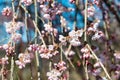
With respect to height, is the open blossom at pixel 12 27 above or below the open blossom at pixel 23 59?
above

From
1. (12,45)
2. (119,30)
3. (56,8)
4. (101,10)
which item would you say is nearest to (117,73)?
(101,10)

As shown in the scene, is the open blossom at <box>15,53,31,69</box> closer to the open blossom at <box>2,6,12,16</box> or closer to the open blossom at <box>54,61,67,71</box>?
the open blossom at <box>54,61,67,71</box>

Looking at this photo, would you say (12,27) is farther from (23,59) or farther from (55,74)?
(55,74)

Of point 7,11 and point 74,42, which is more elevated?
point 7,11

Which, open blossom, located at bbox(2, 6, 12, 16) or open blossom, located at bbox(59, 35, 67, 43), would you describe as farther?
open blossom, located at bbox(2, 6, 12, 16)

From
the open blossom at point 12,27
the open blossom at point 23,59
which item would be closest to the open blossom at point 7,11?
the open blossom at point 12,27

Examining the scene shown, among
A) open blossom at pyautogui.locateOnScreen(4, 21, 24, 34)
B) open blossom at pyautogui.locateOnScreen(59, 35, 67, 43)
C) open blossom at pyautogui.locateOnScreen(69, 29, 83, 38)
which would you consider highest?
open blossom at pyautogui.locateOnScreen(4, 21, 24, 34)

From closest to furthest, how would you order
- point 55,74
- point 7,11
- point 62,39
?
point 55,74 < point 62,39 < point 7,11

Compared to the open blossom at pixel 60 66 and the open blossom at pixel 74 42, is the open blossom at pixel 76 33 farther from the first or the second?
the open blossom at pixel 60 66

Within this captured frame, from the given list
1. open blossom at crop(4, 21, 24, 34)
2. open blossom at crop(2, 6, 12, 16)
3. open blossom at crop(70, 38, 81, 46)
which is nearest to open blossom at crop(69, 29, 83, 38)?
open blossom at crop(70, 38, 81, 46)

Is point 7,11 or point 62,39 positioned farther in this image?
point 7,11

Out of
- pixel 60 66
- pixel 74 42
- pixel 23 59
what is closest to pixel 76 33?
pixel 74 42
